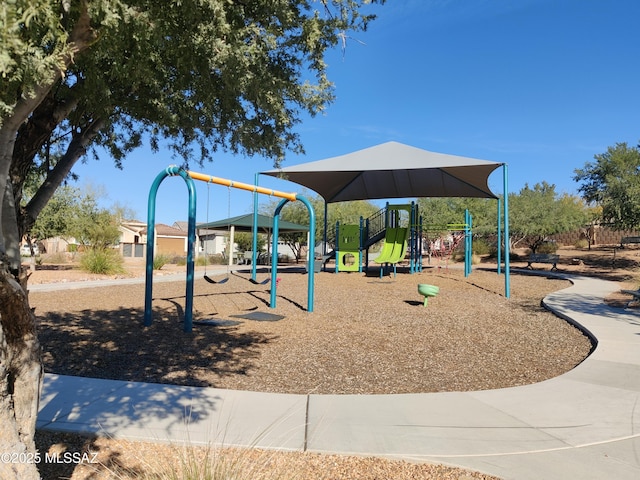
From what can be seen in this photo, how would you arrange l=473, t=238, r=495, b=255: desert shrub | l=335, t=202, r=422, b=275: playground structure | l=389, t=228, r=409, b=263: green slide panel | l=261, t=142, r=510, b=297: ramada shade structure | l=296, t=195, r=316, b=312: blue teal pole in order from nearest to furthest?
1. l=296, t=195, r=316, b=312: blue teal pole
2. l=261, t=142, r=510, b=297: ramada shade structure
3. l=389, t=228, r=409, b=263: green slide panel
4. l=335, t=202, r=422, b=275: playground structure
5. l=473, t=238, r=495, b=255: desert shrub

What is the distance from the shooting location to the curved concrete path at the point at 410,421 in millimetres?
3207

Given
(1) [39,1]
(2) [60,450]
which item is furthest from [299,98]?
(2) [60,450]

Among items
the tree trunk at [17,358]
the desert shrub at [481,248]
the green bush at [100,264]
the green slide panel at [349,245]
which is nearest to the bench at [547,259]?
the green slide panel at [349,245]

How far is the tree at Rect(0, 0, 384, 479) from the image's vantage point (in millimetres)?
2330

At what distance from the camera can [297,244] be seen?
1845 inches

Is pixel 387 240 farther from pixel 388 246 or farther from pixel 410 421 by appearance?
pixel 410 421

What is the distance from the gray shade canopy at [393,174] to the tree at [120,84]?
8.24m

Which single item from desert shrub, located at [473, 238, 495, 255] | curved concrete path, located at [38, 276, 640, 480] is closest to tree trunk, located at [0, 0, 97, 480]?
curved concrete path, located at [38, 276, 640, 480]

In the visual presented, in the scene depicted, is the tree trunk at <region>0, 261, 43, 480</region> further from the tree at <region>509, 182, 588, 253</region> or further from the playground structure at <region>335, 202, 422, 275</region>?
the tree at <region>509, 182, 588, 253</region>

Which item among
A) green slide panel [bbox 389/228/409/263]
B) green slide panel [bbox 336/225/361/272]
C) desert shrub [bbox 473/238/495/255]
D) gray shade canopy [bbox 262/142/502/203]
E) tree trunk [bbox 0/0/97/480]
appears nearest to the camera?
tree trunk [bbox 0/0/97/480]

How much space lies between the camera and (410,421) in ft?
12.6

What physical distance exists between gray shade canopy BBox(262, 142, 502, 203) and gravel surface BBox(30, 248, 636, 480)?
545 centimetres

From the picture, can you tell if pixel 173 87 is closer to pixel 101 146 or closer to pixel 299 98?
pixel 299 98

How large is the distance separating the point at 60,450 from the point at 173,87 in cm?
370
